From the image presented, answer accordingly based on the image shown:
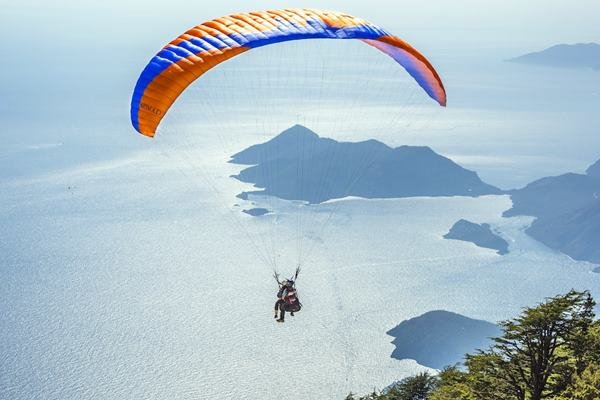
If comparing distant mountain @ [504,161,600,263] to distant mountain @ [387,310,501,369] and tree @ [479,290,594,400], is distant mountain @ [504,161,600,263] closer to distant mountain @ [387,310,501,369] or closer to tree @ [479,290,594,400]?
distant mountain @ [387,310,501,369]

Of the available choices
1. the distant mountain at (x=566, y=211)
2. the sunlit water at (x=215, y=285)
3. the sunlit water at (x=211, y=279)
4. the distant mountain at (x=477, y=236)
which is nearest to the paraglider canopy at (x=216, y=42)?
the sunlit water at (x=211, y=279)

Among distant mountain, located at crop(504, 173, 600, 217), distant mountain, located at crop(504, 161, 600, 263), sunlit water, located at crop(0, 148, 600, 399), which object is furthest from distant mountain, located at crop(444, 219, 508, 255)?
distant mountain, located at crop(504, 173, 600, 217)

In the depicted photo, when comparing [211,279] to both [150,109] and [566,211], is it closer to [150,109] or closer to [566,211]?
[150,109]

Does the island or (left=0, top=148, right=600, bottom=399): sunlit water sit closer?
(left=0, top=148, right=600, bottom=399): sunlit water

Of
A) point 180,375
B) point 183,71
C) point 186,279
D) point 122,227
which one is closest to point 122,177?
point 122,227

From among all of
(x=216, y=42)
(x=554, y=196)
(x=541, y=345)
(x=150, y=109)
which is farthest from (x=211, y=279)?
(x=554, y=196)
